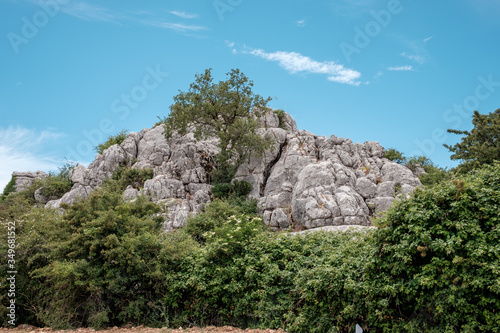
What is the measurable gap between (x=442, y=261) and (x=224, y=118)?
27772mm

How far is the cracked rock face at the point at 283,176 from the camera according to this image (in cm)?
2519

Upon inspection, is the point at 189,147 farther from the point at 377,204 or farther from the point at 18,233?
the point at 18,233

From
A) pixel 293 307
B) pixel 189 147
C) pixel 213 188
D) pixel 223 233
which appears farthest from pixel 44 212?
pixel 189 147

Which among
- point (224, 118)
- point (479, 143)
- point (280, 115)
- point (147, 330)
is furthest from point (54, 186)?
point (479, 143)

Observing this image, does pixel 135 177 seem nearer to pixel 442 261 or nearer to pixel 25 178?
pixel 25 178

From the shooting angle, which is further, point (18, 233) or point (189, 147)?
point (189, 147)

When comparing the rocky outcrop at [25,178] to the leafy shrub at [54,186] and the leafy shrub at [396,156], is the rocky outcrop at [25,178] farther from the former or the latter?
the leafy shrub at [396,156]

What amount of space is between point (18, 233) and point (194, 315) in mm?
6592

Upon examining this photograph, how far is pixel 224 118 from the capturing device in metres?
33.2

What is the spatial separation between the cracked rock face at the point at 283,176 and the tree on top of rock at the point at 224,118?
1.21 metres

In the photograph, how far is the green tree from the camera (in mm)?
25078

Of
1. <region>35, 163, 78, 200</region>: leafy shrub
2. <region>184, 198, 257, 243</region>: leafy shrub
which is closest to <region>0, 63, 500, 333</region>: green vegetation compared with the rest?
<region>184, 198, 257, 243</region>: leafy shrub

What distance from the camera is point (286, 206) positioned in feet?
89.1

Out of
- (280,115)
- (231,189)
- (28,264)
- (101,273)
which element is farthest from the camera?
(280,115)
